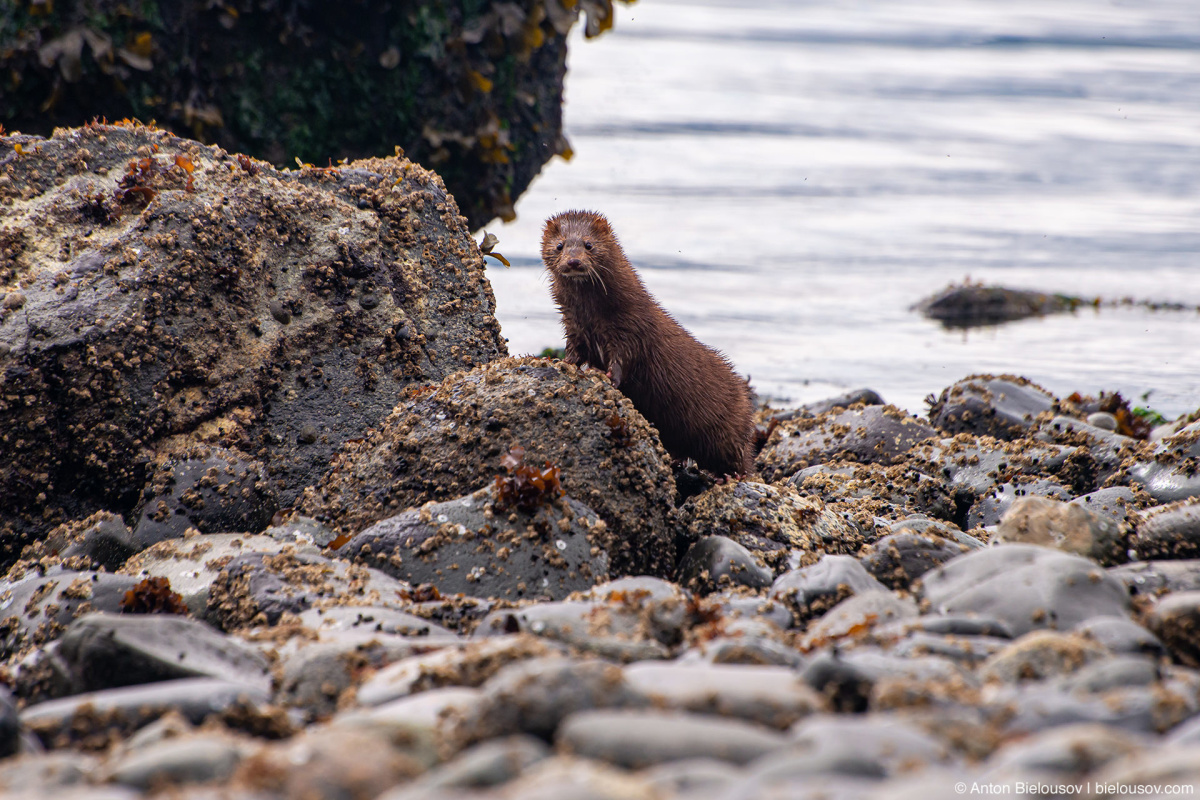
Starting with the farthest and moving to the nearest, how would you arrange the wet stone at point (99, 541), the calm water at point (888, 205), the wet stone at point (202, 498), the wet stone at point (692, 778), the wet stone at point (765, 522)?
the calm water at point (888, 205), the wet stone at point (765, 522), the wet stone at point (202, 498), the wet stone at point (99, 541), the wet stone at point (692, 778)

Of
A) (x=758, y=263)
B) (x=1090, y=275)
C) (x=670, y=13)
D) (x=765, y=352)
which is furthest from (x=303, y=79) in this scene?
(x=670, y=13)

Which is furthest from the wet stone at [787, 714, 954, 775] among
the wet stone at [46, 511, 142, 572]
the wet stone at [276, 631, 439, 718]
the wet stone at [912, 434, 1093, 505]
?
the wet stone at [912, 434, 1093, 505]

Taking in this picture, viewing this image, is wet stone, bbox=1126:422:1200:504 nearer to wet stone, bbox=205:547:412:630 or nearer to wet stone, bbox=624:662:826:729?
wet stone, bbox=624:662:826:729

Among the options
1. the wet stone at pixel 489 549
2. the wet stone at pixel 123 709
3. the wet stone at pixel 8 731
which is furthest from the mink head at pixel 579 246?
the wet stone at pixel 8 731

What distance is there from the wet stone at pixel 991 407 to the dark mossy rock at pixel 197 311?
4.27 m

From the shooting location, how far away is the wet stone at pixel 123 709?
3.23m

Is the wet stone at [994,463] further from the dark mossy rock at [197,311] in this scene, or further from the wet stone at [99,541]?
the wet stone at [99,541]

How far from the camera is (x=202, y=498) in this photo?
5668mm

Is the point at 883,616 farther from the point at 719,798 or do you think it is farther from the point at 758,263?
the point at 758,263

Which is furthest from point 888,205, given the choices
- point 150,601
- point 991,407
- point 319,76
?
point 150,601

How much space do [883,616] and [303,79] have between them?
8.86m

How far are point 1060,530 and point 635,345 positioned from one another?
265cm

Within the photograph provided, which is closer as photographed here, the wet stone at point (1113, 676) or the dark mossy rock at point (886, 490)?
the wet stone at point (1113, 676)

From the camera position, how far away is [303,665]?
12.0 ft
